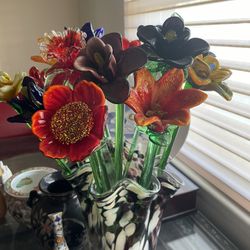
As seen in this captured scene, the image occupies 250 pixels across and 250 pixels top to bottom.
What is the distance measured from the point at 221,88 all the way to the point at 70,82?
0.26 meters

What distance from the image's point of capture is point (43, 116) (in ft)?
1.47

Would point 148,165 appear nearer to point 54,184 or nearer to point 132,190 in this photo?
point 132,190

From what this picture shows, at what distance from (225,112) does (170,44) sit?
422mm

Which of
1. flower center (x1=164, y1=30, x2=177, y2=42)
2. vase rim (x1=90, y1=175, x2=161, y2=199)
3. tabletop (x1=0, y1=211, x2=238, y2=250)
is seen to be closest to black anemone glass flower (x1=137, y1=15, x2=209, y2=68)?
flower center (x1=164, y1=30, x2=177, y2=42)

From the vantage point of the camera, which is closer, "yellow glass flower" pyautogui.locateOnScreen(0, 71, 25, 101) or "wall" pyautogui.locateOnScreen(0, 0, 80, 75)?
"yellow glass flower" pyautogui.locateOnScreen(0, 71, 25, 101)

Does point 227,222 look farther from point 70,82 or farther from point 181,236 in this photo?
point 70,82

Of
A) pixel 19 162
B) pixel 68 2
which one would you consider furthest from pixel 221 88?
pixel 68 2

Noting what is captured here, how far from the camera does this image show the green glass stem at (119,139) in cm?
50

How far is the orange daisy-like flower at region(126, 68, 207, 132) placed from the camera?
1.45 feet

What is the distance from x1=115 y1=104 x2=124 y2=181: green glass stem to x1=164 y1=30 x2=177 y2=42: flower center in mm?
127

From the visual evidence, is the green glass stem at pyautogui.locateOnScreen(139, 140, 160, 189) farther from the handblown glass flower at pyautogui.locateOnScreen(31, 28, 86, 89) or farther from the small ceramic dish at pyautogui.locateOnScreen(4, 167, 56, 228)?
the small ceramic dish at pyautogui.locateOnScreen(4, 167, 56, 228)

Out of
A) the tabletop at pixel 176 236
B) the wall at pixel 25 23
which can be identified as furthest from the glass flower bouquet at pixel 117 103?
the wall at pixel 25 23

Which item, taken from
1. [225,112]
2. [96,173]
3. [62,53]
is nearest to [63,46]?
[62,53]

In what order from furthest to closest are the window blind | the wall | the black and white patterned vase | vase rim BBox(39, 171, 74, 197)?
the wall, the window blind, vase rim BBox(39, 171, 74, 197), the black and white patterned vase
